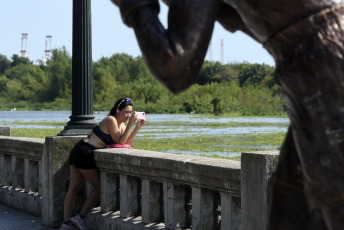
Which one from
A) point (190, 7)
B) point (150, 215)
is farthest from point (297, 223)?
point (150, 215)

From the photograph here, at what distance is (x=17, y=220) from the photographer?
847cm

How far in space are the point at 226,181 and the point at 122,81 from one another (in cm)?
9950

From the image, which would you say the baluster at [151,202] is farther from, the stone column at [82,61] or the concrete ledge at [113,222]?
the stone column at [82,61]

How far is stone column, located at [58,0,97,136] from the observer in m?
8.35

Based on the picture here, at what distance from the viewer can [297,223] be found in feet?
7.40

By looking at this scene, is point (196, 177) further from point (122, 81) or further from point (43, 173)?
point (122, 81)

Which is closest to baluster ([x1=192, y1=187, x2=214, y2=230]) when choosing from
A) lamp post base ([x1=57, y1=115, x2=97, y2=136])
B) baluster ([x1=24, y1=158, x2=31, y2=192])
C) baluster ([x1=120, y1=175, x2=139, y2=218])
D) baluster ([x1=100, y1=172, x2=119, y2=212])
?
baluster ([x1=120, y1=175, x2=139, y2=218])

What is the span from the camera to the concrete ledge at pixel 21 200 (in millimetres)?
8766

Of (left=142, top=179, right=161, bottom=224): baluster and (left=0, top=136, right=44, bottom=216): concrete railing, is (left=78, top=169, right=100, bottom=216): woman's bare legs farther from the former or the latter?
(left=0, top=136, right=44, bottom=216): concrete railing

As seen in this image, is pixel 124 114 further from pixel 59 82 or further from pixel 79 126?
pixel 59 82

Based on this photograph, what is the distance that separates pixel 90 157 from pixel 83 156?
76 millimetres

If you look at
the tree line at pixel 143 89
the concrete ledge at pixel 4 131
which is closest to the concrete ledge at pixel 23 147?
the concrete ledge at pixel 4 131

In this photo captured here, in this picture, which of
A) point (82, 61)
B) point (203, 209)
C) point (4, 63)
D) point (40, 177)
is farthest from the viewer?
point (4, 63)

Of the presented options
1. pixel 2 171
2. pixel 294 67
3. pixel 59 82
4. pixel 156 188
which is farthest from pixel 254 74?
pixel 294 67
